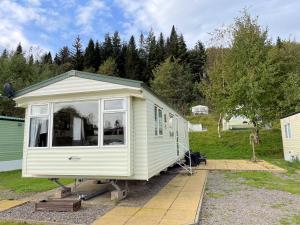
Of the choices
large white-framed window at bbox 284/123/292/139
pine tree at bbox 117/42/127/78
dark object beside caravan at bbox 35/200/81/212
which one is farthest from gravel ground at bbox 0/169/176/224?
pine tree at bbox 117/42/127/78

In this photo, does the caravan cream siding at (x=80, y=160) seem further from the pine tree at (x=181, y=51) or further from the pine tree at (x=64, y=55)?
the pine tree at (x=64, y=55)

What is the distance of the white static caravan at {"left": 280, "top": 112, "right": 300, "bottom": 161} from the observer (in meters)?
13.6

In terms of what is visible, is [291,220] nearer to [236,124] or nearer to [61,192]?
[61,192]

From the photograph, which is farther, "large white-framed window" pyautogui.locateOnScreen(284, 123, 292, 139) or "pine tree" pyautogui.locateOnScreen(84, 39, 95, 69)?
"pine tree" pyautogui.locateOnScreen(84, 39, 95, 69)

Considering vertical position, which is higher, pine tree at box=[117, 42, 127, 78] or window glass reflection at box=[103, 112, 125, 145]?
pine tree at box=[117, 42, 127, 78]

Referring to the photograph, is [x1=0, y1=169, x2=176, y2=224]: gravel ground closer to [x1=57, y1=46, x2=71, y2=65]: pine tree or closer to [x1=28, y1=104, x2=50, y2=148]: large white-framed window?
[x1=28, y1=104, x2=50, y2=148]: large white-framed window

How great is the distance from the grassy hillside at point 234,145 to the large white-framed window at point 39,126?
12.8 meters

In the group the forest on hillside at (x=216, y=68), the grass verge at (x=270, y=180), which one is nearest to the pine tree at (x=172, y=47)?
the forest on hillside at (x=216, y=68)

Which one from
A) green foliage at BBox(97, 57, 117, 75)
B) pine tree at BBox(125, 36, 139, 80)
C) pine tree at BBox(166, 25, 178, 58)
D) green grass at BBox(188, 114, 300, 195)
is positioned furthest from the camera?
pine tree at BBox(166, 25, 178, 58)

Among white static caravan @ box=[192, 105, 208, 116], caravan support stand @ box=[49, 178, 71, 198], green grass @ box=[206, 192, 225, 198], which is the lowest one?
green grass @ box=[206, 192, 225, 198]

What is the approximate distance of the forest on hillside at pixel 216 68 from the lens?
16656 millimetres

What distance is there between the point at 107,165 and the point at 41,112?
228 cm

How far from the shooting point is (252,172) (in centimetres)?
1112

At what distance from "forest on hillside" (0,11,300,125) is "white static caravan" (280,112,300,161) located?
180 cm
